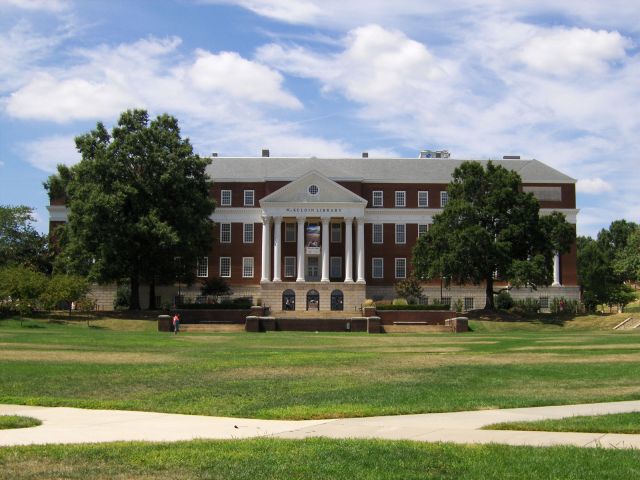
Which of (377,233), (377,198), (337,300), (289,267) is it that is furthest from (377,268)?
(289,267)

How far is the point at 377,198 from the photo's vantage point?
94938 millimetres

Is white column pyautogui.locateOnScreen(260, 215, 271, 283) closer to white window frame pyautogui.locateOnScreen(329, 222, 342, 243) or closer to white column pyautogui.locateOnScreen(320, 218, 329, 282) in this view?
white column pyautogui.locateOnScreen(320, 218, 329, 282)

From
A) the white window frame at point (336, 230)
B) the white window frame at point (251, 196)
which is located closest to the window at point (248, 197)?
the white window frame at point (251, 196)

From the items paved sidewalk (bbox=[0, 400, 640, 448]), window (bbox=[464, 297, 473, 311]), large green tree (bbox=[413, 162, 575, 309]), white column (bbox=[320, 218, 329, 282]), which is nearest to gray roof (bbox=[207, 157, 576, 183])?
white column (bbox=[320, 218, 329, 282])

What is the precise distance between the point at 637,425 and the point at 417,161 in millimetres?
87422

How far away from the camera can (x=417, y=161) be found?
9912 cm

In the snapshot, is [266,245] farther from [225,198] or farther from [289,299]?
[225,198]

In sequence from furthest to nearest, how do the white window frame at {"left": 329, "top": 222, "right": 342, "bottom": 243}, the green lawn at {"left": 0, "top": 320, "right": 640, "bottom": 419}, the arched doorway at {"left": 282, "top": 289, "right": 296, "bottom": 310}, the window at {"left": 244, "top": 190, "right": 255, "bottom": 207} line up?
the window at {"left": 244, "top": 190, "right": 255, "bottom": 207}, the white window frame at {"left": 329, "top": 222, "right": 342, "bottom": 243}, the arched doorway at {"left": 282, "top": 289, "right": 296, "bottom": 310}, the green lawn at {"left": 0, "top": 320, "right": 640, "bottom": 419}

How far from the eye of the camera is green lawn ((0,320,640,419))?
1645 cm

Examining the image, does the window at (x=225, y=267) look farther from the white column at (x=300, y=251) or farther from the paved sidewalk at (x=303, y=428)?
the paved sidewalk at (x=303, y=428)

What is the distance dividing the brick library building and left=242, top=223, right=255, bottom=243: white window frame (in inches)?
4.5

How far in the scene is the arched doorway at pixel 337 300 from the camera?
85.6 metres

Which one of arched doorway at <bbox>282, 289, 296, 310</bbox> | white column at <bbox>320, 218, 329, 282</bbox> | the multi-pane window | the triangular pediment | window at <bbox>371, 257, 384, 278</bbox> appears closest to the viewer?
arched doorway at <bbox>282, 289, 296, 310</bbox>

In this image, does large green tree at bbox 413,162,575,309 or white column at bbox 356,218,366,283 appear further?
white column at bbox 356,218,366,283
